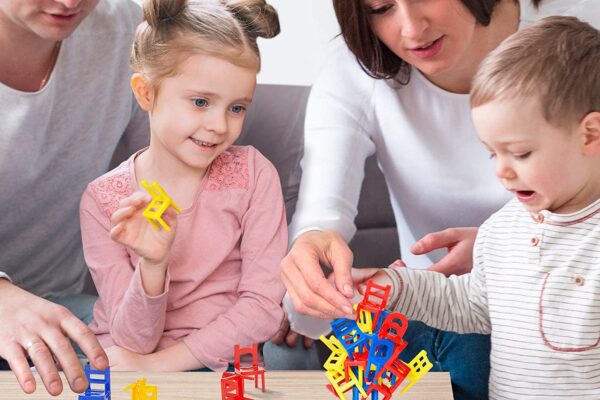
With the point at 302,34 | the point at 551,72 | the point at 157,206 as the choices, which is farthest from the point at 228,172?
the point at 551,72

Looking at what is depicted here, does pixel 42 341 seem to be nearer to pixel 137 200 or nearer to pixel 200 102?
pixel 137 200

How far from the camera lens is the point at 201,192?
51.4 inches

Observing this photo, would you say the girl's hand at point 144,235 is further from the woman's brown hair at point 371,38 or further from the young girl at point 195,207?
the woman's brown hair at point 371,38

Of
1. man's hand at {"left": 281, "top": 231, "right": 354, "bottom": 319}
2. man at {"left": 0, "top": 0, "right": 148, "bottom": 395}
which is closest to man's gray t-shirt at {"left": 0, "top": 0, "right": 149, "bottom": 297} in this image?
man at {"left": 0, "top": 0, "right": 148, "bottom": 395}

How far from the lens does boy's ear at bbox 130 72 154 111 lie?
4.24 feet

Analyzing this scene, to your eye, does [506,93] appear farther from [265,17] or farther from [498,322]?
[265,17]

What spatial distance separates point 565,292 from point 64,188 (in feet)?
2.53

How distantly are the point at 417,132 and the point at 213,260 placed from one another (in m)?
0.36

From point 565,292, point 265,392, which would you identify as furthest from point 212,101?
point 565,292

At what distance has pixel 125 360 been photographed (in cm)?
127

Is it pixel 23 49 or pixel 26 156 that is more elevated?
pixel 23 49

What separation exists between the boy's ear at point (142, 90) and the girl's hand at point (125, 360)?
35 centimetres

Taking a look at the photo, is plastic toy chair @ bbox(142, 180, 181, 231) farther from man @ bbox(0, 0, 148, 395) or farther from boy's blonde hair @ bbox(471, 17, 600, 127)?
boy's blonde hair @ bbox(471, 17, 600, 127)

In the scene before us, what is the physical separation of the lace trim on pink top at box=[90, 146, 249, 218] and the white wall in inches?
6.5
